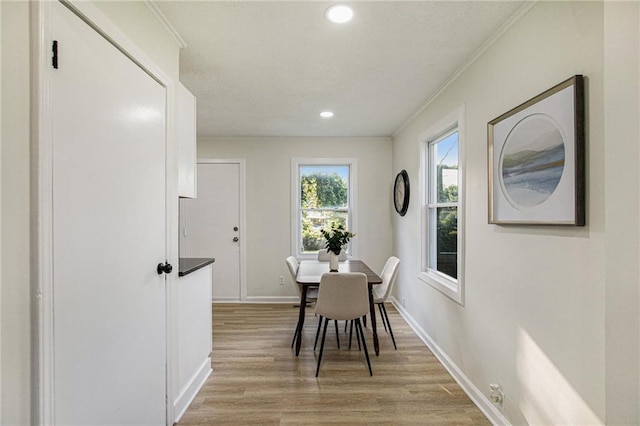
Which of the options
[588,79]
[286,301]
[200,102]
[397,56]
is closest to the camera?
[588,79]

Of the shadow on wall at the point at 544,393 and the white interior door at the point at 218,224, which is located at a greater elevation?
the white interior door at the point at 218,224

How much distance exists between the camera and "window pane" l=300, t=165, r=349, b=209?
462cm

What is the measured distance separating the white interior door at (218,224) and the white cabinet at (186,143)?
2.28 metres

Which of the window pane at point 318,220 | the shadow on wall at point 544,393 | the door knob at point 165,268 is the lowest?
the shadow on wall at point 544,393

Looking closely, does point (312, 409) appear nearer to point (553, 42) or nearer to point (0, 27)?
point (0, 27)

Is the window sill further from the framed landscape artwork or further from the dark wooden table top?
the framed landscape artwork

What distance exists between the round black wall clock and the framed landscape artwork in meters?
1.88

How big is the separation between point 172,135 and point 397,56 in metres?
1.60

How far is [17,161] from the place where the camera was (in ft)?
3.04

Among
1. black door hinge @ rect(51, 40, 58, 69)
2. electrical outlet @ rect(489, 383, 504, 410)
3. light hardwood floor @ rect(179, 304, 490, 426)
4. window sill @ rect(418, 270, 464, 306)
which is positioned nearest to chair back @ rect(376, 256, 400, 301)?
window sill @ rect(418, 270, 464, 306)

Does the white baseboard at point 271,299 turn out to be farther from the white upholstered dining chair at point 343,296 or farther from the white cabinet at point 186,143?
the white cabinet at point 186,143

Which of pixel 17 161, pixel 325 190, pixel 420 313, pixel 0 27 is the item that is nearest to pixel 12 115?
pixel 17 161

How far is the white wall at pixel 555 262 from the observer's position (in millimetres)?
832

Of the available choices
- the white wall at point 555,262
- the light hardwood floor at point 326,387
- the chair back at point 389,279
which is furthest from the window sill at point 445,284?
the light hardwood floor at point 326,387
